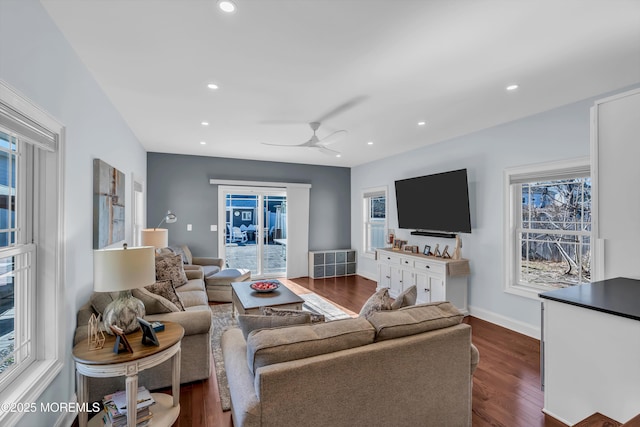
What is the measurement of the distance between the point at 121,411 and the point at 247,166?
499cm

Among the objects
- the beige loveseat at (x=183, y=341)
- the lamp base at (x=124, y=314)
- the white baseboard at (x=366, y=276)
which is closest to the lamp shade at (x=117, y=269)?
the lamp base at (x=124, y=314)

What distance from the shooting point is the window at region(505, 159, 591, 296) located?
3273mm

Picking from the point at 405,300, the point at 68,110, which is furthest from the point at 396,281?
the point at 68,110

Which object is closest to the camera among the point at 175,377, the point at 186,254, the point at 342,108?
the point at 175,377

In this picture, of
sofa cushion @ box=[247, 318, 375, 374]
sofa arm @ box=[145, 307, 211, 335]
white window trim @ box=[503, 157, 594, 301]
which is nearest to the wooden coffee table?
sofa arm @ box=[145, 307, 211, 335]

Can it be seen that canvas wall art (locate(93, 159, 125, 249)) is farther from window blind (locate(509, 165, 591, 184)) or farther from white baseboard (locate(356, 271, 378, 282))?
white baseboard (locate(356, 271, 378, 282))

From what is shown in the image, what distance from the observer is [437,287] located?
431 centimetres

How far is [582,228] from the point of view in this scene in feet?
10.8

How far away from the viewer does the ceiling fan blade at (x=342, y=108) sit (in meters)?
3.05

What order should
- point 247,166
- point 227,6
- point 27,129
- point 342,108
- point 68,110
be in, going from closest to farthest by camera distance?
point 27,129, point 227,6, point 68,110, point 342,108, point 247,166

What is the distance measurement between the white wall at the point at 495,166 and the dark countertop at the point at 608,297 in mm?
1244

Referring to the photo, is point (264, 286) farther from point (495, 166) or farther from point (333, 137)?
point (495, 166)

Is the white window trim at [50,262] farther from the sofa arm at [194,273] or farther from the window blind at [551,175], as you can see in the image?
the window blind at [551,175]

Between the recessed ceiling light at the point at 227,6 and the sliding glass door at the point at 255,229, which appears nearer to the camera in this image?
the recessed ceiling light at the point at 227,6
